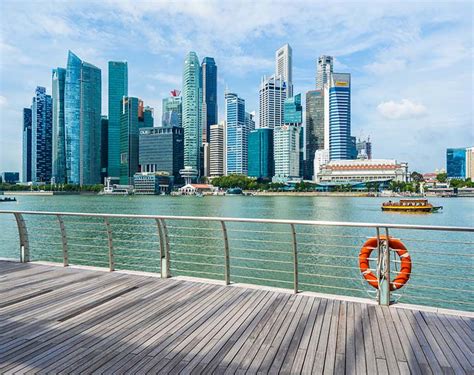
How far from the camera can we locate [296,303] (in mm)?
4879

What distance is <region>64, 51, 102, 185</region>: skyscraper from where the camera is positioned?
176125 mm

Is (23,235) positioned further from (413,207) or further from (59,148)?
(59,148)

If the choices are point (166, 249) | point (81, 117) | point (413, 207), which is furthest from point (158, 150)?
point (166, 249)

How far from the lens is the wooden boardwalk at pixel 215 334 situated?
320 cm

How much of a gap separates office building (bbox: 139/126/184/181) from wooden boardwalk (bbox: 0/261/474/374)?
190 m

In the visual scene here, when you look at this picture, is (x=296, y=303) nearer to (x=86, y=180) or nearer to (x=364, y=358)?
(x=364, y=358)

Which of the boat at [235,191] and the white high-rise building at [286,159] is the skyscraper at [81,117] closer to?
the boat at [235,191]

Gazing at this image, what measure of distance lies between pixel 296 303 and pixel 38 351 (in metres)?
3.10

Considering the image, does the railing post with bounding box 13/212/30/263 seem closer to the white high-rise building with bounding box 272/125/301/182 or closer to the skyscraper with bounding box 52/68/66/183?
the skyscraper with bounding box 52/68/66/183

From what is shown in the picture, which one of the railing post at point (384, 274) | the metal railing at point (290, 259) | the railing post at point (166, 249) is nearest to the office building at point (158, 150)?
the metal railing at point (290, 259)

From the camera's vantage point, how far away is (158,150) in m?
194

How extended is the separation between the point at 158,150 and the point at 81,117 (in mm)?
41332

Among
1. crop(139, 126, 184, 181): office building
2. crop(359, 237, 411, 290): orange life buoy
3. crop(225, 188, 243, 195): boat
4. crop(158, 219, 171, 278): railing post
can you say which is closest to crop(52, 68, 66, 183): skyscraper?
crop(139, 126, 184, 181): office building

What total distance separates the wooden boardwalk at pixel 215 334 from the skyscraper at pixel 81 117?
623 ft
